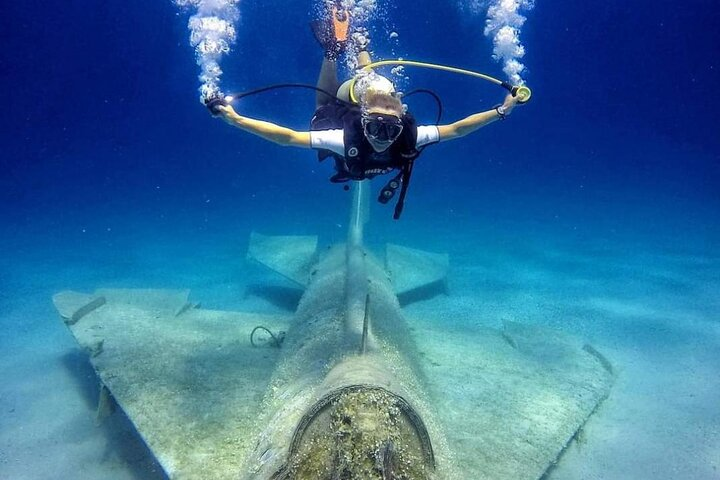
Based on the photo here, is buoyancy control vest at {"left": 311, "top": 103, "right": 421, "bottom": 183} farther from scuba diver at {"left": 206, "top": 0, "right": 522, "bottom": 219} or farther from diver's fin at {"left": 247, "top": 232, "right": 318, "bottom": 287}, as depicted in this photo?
diver's fin at {"left": 247, "top": 232, "right": 318, "bottom": 287}

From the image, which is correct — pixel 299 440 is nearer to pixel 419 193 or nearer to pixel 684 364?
pixel 684 364

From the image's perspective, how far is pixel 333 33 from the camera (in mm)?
8680

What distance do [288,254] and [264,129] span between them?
21.8ft

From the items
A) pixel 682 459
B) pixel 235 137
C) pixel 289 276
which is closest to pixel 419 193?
pixel 289 276

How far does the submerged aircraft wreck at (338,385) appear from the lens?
8.57ft

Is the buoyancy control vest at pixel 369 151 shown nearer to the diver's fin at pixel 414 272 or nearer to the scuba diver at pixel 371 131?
the scuba diver at pixel 371 131

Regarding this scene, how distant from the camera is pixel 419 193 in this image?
46.7 meters

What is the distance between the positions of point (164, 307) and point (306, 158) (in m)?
68.9

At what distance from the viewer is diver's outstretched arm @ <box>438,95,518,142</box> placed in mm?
5261

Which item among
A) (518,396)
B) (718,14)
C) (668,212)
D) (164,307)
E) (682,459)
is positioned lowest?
(164,307)

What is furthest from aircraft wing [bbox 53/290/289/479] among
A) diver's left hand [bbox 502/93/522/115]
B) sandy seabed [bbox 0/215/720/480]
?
diver's left hand [bbox 502/93/522/115]

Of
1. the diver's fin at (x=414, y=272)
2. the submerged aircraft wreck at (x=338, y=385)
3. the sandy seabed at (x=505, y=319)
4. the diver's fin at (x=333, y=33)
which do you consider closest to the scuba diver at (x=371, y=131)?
the submerged aircraft wreck at (x=338, y=385)

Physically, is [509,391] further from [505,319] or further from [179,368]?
[179,368]

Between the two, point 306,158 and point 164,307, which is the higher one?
point 306,158
